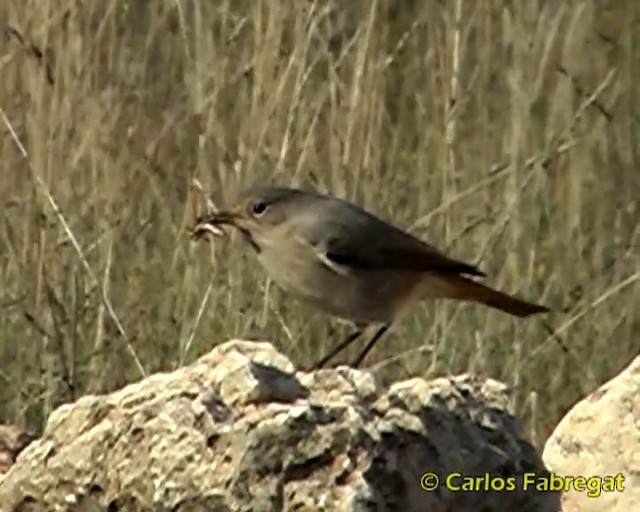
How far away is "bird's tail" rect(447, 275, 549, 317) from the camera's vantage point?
4645 mm

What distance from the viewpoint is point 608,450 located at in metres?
3.63

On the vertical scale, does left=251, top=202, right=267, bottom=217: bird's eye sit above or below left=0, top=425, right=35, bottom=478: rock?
above

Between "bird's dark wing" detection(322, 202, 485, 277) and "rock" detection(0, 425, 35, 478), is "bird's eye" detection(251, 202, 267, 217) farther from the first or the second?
"rock" detection(0, 425, 35, 478)

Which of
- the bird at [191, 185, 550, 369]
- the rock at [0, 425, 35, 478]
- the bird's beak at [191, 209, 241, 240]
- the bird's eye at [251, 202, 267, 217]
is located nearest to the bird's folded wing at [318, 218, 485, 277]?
the bird at [191, 185, 550, 369]

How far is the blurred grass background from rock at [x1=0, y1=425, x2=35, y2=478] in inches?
40.0

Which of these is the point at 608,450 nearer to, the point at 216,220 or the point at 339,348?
the point at 339,348

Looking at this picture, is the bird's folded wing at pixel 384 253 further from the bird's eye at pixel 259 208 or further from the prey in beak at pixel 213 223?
the prey in beak at pixel 213 223

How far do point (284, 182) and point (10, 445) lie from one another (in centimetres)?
186

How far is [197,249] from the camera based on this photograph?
207 inches

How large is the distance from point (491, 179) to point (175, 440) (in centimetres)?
256

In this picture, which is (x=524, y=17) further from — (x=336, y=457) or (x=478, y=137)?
(x=336, y=457)

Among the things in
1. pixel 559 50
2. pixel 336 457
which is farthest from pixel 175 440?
pixel 559 50

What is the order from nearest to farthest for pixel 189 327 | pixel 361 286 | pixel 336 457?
pixel 336 457, pixel 361 286, pixel 189 327

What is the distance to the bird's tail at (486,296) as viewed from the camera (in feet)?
15.2
